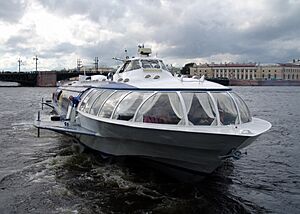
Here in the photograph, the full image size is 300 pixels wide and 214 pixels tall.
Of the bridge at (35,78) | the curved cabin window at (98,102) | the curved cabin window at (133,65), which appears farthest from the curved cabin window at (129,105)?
the bridge at (35,78)

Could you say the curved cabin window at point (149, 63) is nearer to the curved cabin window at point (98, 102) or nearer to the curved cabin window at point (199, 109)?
the curved cabin window at point (98, 102)

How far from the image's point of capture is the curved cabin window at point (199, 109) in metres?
10.4

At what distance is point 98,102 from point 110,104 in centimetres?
122

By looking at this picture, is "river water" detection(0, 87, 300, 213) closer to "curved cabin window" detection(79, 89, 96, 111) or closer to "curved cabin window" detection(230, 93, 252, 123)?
"curved cabin window" detection(79, 89, 96, 111)

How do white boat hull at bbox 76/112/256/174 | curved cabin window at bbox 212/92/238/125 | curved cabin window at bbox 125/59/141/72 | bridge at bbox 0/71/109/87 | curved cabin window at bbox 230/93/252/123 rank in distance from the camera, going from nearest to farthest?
white boat hull at bbox 76/112/256/174 < curved cabin window at bbox 212/92/238/125 < curved cabin window at bbox 230/93/252/123 < curved cabin window at bbox 125/59/141/72 < bridge at bbox 0/71/109/87

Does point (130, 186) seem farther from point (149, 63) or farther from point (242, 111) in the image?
point (149, 63)

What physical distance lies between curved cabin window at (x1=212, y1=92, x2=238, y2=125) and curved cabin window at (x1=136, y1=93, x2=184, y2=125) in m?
1.18

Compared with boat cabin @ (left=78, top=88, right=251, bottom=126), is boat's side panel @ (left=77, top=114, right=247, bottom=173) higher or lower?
lower

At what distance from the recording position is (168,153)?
10.6m

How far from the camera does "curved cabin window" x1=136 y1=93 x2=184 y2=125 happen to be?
34.2 ft

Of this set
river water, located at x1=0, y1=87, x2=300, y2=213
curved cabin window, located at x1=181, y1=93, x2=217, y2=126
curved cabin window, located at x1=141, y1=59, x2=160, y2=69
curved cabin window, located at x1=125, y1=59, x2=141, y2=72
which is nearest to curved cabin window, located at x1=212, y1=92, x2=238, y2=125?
curved cabin window, located at x1=181, y1=93, x2=217, y2=126

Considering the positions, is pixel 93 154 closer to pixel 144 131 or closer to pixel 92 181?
pixel 92 181

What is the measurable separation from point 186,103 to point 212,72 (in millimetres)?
186185

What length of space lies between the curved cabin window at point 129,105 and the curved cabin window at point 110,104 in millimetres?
417
